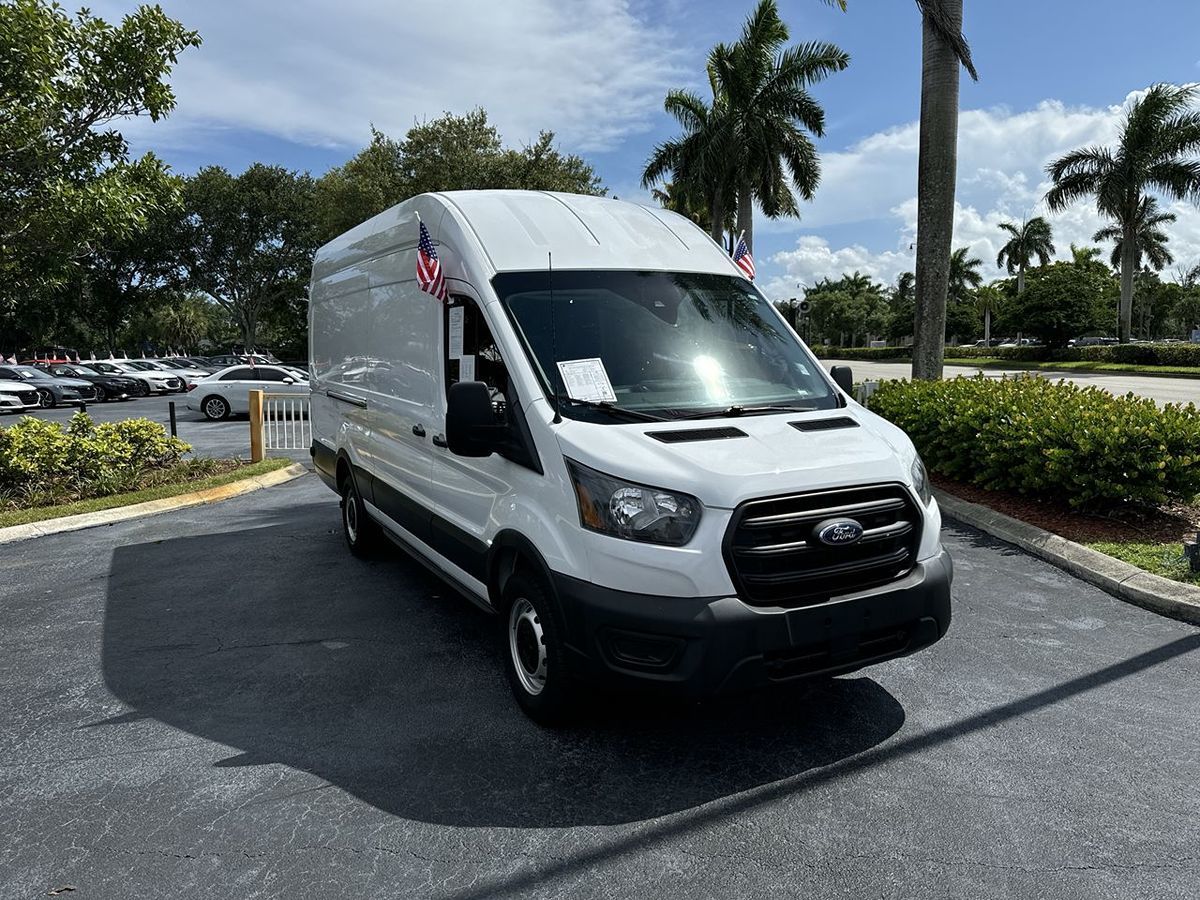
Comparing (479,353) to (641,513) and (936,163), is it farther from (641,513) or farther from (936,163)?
(936,163)

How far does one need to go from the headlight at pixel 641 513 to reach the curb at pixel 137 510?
6.99m

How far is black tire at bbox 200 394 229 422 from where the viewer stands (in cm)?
2119

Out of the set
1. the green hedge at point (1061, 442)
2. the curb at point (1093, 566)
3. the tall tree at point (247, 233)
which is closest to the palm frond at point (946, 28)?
the green hedge at point (1061, 442)

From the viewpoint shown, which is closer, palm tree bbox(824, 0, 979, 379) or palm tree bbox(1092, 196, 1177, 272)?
palm tree bbox(824, 0, 979, 379)

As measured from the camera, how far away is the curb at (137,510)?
7.96m

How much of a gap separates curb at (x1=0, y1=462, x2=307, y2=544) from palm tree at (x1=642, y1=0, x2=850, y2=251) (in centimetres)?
1848

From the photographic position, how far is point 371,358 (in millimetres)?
6176

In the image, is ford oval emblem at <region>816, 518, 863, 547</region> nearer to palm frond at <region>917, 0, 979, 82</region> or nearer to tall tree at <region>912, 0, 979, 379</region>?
tall tree at <region>912, 0, 979, 379</region>

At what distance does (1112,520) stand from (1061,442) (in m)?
0.73

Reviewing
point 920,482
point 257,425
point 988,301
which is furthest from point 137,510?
point 988,301

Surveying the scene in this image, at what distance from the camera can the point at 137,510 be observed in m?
8.92

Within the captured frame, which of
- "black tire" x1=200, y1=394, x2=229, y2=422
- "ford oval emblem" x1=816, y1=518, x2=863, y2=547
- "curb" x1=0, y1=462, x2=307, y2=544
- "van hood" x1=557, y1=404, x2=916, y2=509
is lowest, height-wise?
"curb" x1=0, y1=462, x2=307, y2=544

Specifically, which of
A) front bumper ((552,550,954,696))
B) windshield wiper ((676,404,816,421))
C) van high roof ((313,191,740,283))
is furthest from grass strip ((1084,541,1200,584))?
van high roof ((313,191,740,283))

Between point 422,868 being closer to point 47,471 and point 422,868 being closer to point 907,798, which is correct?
point 907,798
